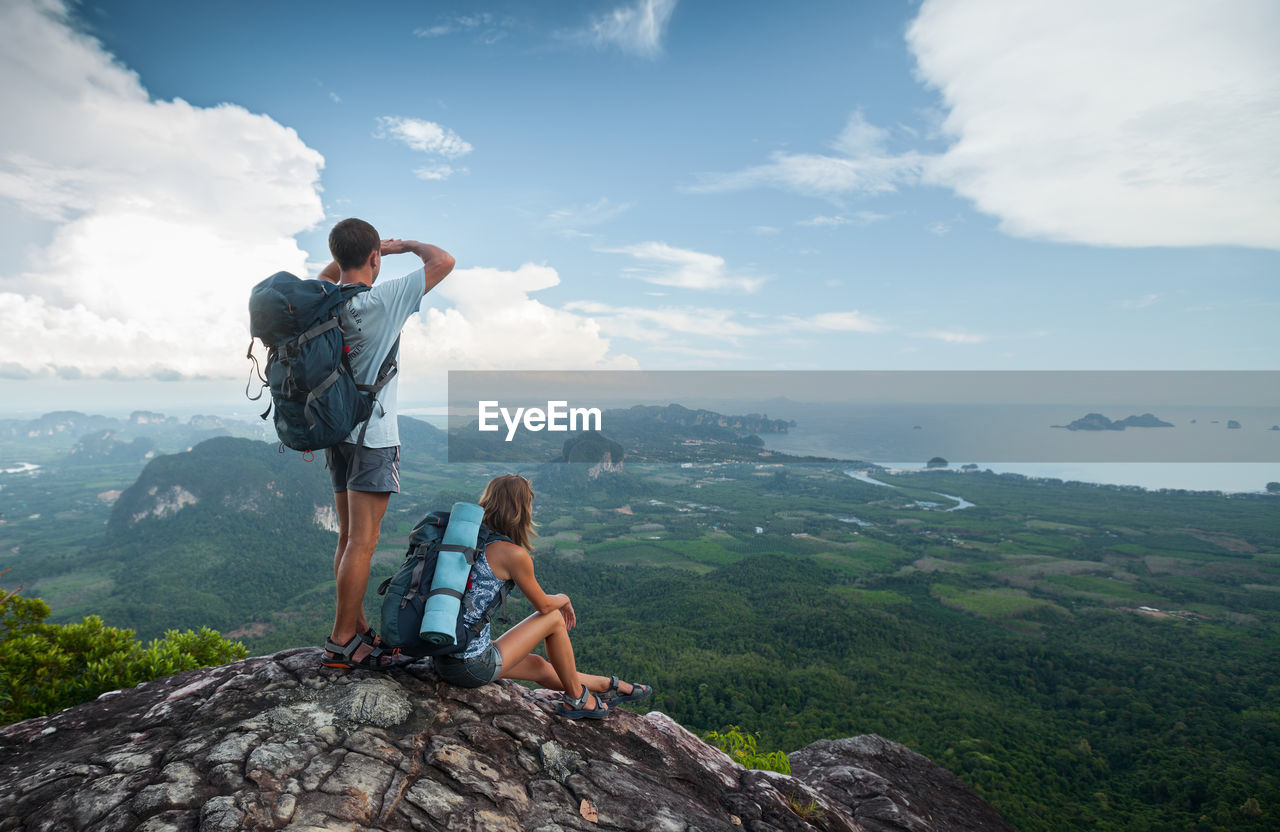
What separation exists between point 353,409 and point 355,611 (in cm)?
164

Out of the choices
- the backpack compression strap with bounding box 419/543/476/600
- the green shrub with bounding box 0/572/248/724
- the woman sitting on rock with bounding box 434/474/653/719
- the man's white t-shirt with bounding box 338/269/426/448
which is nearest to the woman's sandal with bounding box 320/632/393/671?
the woman sitting on rock with bounding box 434/474/653/719

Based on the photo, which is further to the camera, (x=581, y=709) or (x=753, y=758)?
(x=753, y=758)

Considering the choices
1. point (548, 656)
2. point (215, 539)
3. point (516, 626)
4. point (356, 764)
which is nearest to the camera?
point (356, 764)

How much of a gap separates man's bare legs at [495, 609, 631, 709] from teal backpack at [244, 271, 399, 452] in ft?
6.76

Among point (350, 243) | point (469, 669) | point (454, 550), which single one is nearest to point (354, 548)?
point (454, 550)

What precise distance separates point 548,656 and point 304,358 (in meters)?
3.01

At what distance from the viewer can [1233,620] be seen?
6525 centimetres

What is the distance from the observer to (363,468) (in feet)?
12.8

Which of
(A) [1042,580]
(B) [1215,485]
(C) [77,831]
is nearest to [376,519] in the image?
(C) [77,831]

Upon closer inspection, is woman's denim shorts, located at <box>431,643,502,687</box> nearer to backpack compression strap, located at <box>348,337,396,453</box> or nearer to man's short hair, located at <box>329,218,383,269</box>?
backpack compression strap, located at <box>348,337,396,453</box>

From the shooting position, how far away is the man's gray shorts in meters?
3.88

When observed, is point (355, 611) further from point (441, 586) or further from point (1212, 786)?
point (1212, 786)

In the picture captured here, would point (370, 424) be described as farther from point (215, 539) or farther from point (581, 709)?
point (215, 539)

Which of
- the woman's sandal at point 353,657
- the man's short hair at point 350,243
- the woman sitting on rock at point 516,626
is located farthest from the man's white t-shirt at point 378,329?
the woman's sandal at point 353,657
